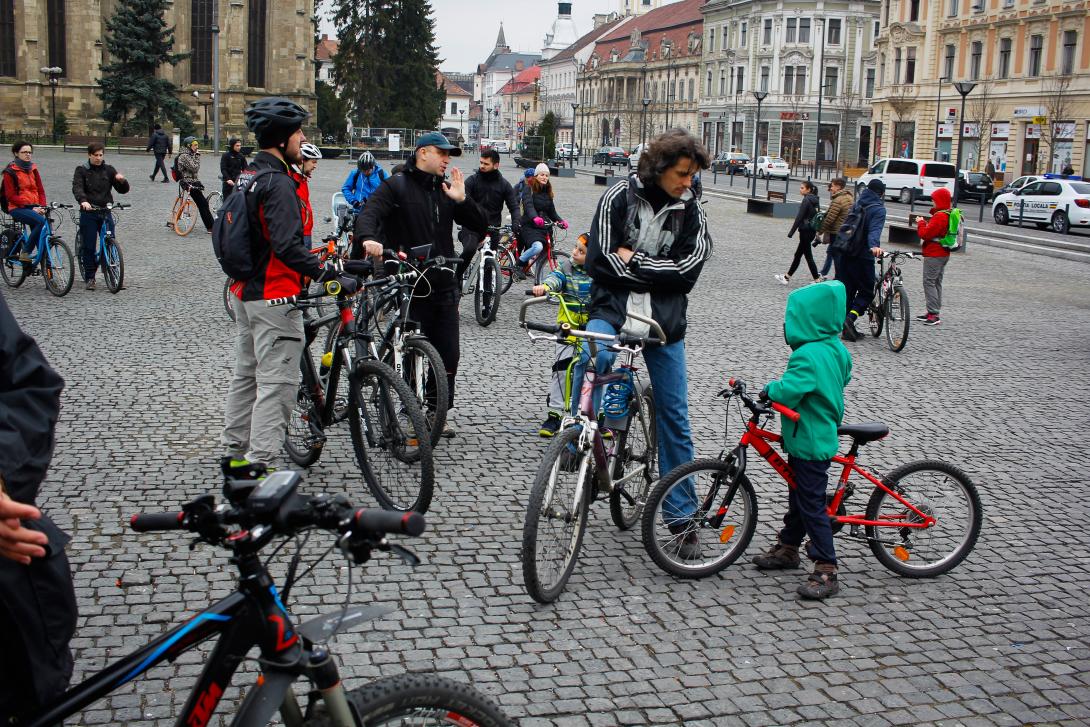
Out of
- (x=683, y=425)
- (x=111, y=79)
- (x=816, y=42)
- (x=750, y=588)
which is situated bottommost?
(x=750, y=588)

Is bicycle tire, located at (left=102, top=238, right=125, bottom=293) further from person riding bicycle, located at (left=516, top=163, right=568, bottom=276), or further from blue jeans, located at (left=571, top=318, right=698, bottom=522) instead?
blue jeans, located at (left=571, top=318, right=698, bottom=522)

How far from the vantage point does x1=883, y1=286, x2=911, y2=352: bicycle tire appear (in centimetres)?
1217

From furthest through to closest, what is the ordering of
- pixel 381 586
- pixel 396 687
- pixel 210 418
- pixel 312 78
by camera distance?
pixel 312 78
pixel 210 418
pixel 381 586
pixel 396 687

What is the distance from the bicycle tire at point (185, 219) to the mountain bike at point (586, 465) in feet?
55.5

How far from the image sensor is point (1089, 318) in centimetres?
1530

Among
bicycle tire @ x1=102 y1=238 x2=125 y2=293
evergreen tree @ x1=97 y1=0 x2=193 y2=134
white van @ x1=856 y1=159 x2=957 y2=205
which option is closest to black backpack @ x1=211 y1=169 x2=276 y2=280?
bicycle tire @ x1=102 y1=238 x2=125 y2=293

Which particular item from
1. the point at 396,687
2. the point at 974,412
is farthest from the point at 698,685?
the point at 974,412

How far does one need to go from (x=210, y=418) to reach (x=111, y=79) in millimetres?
58799

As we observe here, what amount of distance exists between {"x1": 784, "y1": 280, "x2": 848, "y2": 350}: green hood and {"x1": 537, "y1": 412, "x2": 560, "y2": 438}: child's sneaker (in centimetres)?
267

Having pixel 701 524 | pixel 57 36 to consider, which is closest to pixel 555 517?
pixel 701 524

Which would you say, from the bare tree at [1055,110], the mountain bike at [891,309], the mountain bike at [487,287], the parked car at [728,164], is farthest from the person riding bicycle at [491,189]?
the parked car at [728,164]

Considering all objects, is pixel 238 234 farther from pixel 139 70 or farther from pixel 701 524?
pixel 139 70

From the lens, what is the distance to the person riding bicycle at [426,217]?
7285mm

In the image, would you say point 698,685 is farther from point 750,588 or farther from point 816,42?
point 816,42
